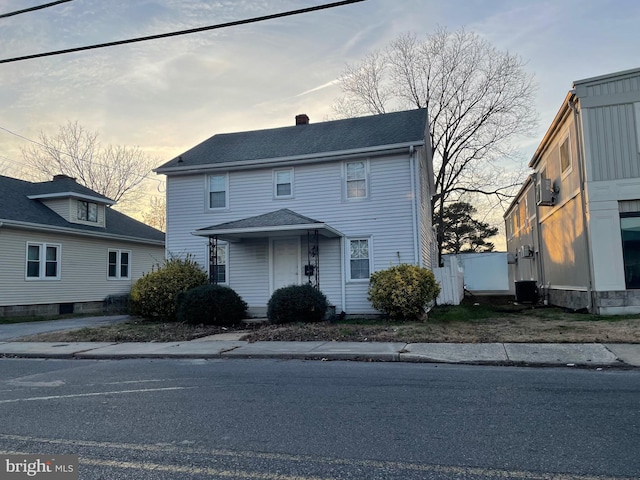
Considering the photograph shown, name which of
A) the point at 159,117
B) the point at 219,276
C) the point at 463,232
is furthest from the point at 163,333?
the point at 463,232

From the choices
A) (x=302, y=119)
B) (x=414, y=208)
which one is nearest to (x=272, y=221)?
(x=414, y=208)

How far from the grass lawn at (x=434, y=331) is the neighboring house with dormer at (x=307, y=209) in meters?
2.32

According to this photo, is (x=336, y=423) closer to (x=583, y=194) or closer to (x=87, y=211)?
(x=583, y=194)

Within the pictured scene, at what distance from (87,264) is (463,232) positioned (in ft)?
104

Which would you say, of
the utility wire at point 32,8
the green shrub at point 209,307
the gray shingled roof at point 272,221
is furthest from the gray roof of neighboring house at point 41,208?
the utility wire at point 32,8

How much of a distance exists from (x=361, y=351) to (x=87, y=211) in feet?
60.2

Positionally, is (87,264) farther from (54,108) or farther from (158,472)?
(158,472)

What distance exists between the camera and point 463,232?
43656 mm

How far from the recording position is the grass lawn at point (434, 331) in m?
9.97

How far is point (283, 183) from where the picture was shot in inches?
669

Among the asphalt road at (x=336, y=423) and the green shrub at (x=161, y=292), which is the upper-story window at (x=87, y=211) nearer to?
the green shrub at (x=161, y=292)

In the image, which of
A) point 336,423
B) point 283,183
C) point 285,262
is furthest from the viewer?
point 283,183

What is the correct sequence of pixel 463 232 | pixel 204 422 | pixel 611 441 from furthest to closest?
pixel 463 232 → pixel 204 422 → pixel 611 441

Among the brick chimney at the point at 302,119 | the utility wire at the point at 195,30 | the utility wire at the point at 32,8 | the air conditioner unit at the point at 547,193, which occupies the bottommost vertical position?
the air conditioner unit at the point at 547,193
